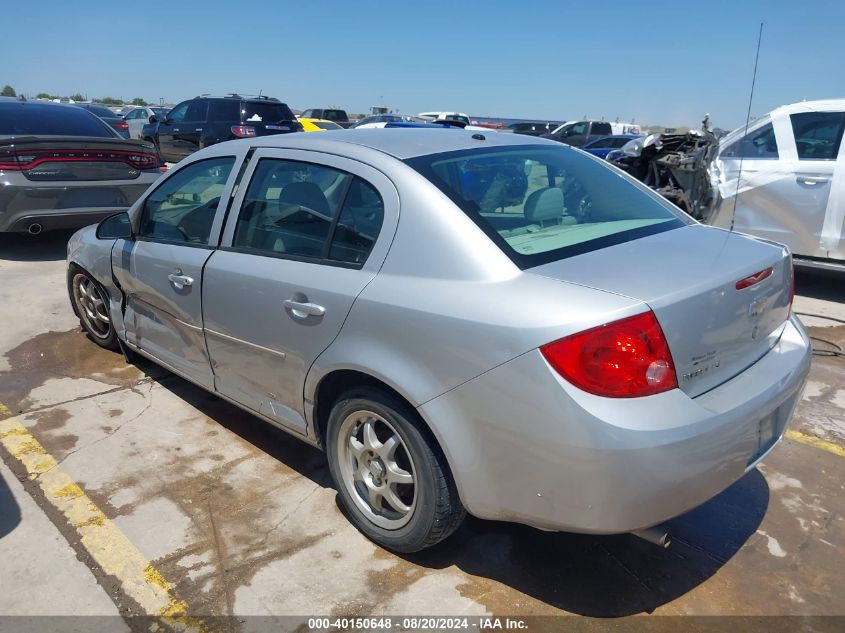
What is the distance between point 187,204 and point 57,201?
413cm

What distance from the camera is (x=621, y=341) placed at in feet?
6.92

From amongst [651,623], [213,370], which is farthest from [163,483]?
[651,623]

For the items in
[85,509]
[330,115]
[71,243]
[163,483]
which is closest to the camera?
[85,509]

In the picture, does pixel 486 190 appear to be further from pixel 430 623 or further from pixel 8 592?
pixel 8 592

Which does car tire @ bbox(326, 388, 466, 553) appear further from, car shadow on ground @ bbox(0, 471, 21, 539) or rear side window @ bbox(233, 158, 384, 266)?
car shadow on ground @ bbox(0, 471, 21, 539)

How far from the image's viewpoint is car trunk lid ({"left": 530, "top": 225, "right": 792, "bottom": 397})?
222cm

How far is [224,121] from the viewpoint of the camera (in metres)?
14.8

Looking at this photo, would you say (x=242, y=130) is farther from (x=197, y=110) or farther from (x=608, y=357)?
(x=608, y=357)

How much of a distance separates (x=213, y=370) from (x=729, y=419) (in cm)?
244

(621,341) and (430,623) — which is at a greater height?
Answer: (621,341)

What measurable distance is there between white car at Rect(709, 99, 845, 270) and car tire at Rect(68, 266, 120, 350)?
5.83m

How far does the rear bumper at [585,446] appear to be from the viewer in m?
2.08

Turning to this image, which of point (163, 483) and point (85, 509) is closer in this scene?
point (85, 509)

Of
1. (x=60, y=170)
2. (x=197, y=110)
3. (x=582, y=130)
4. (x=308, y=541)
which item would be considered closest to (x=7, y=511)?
(x=308, y=541)
